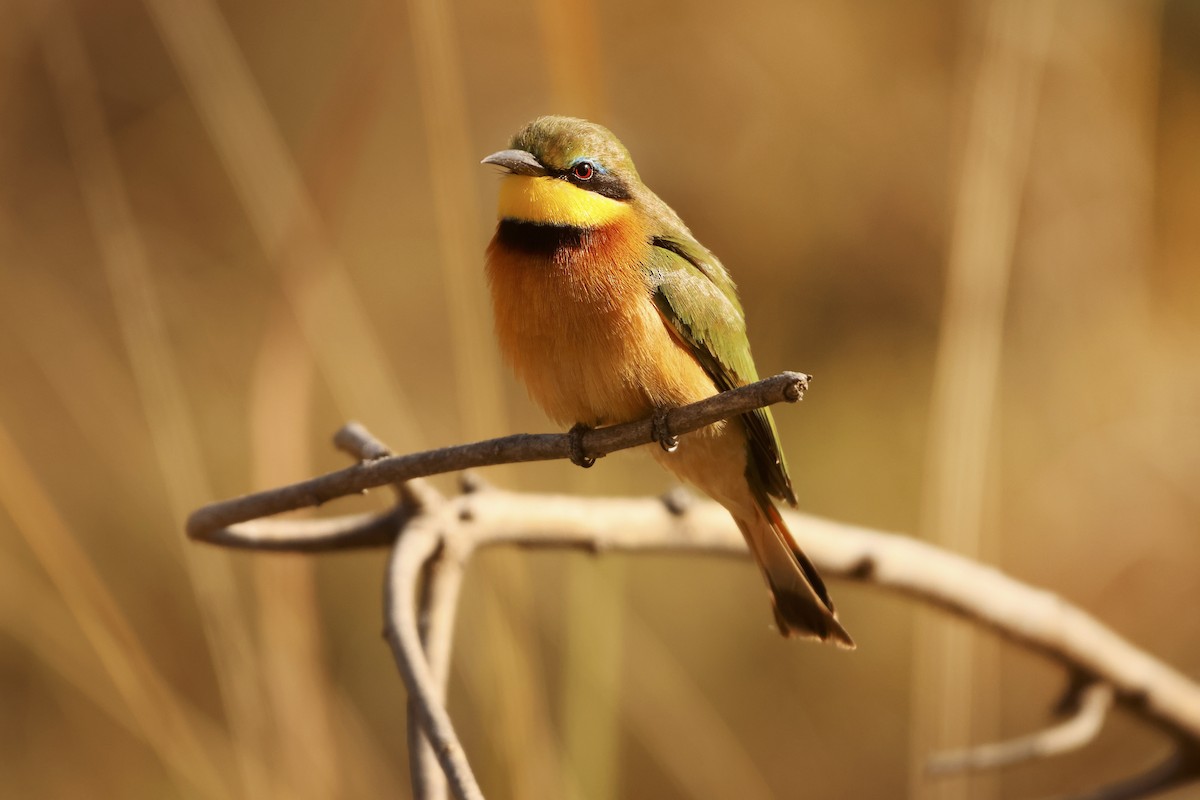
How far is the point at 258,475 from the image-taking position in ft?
7.37

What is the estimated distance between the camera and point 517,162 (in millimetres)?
2271

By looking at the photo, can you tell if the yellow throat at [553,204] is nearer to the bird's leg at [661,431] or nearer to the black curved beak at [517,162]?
the black curved beak at [517,162]

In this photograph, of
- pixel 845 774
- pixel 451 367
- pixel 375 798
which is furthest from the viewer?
pixel 451 367

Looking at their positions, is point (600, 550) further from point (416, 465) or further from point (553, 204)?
point (553, 204)

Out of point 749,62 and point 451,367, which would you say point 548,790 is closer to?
point 451,367

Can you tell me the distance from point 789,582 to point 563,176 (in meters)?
0.88

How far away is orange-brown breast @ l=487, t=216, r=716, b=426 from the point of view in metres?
2.16

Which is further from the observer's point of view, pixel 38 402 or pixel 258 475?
pixel 38 402

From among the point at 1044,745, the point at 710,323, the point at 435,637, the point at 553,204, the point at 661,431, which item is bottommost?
the point at 1044,745

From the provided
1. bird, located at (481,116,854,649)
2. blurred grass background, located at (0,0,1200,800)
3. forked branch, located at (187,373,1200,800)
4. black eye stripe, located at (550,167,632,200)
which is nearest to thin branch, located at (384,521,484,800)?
forked branch, located at (187,373,1200,800)

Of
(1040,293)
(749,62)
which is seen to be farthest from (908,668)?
(749,62)

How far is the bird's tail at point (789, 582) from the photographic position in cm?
215

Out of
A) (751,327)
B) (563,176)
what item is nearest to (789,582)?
(563,176)

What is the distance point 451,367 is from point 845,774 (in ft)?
6.49
